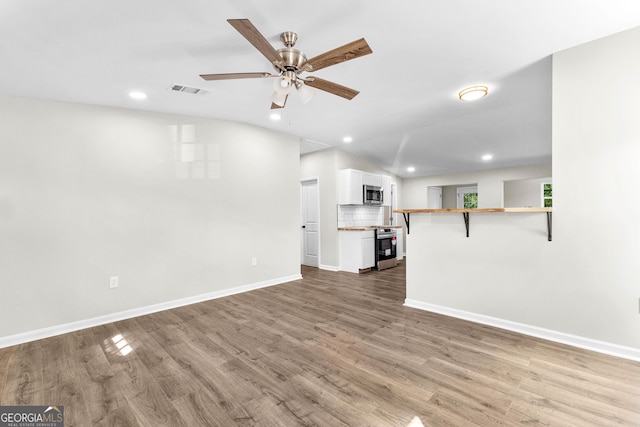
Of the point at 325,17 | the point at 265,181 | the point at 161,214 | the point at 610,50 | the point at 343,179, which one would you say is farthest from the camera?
the point at 343,179

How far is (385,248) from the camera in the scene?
6258 millimetres

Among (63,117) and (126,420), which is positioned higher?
(63,117)

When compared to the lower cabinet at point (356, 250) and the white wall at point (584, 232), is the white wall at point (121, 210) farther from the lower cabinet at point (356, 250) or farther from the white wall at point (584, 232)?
the white wall at point (584, 232)

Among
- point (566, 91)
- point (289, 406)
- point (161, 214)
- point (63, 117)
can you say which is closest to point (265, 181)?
point (161, 214)

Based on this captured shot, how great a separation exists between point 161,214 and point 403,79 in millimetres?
3386

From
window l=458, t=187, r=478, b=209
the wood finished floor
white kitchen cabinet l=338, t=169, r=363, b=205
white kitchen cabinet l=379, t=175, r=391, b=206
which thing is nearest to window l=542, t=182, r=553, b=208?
window l=458, t=187, r=478, b=209

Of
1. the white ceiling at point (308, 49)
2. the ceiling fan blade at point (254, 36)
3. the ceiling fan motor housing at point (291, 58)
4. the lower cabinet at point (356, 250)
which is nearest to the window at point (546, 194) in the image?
the white ceiling at point (308, 49)

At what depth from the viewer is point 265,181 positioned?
4832 mm

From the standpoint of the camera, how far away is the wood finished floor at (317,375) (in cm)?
173

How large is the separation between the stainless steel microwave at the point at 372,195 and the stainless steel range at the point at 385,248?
0.68m

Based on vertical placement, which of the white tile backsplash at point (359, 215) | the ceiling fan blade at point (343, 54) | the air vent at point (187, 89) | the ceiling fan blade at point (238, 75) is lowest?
the white tile backsplash at point (359, 215)

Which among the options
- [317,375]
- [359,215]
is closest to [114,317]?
[317,375]

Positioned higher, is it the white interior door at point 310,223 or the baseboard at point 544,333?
the white interior door at point 310,223

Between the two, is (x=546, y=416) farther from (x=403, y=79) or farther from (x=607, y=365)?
(x=403, y=79)
